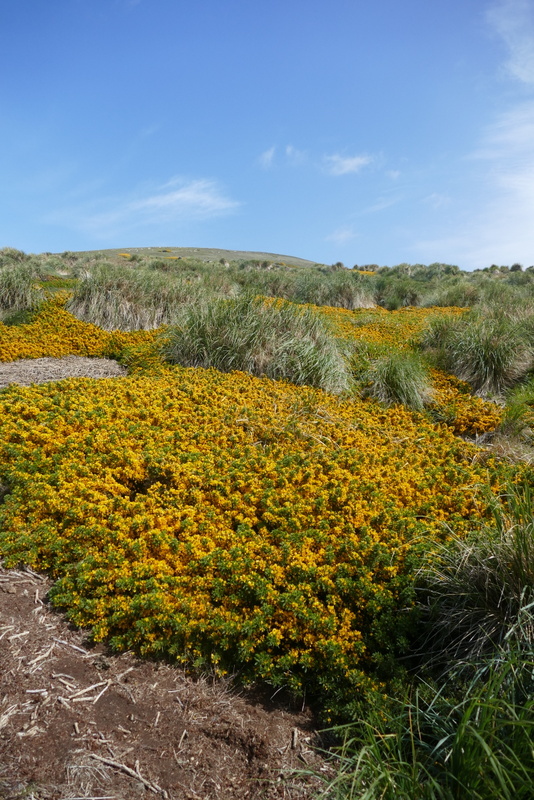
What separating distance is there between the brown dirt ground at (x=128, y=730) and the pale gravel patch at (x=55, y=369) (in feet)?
18.2

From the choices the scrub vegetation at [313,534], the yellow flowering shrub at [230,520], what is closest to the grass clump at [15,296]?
the scrub vegetation at [313,534]

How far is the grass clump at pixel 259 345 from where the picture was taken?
8.18m

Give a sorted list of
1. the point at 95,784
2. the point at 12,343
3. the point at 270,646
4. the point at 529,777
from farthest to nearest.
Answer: the point at 12,343, the point at 270,646, the point at 95,784, the point at 529,777

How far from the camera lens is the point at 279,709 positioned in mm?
3035

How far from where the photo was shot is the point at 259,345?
8500 millimetres

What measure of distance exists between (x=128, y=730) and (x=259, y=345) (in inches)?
251

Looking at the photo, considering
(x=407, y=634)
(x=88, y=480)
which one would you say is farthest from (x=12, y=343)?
(x=407, y=634)

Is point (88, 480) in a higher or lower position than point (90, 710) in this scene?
higher

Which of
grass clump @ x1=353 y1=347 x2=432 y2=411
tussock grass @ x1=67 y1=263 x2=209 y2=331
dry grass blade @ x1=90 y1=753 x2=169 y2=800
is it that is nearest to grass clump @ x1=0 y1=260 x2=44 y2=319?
tussock grass @ x1=67 y1=263 x2=209 y2=331

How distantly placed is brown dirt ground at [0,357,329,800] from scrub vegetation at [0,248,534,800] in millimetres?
158

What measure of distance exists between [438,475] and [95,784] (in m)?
3.90

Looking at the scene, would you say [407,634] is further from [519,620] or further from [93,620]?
[93,620]

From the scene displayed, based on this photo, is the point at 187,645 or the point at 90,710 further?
the point at 187,645

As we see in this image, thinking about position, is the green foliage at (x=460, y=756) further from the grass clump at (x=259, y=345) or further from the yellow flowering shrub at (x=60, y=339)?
the yellow flowering shrub at (x=60, y=339)
